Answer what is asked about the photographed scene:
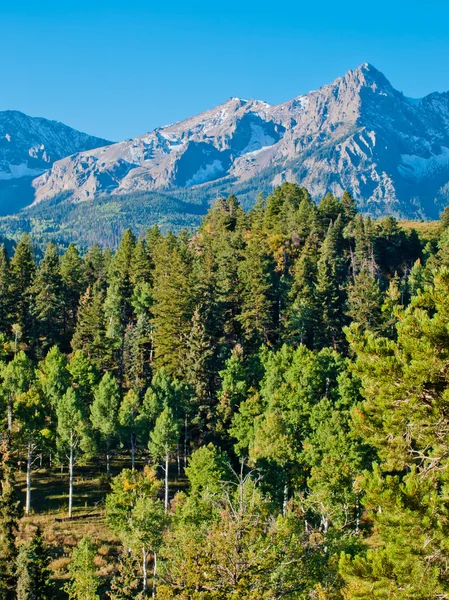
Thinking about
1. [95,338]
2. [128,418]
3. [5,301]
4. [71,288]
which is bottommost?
[128,418]

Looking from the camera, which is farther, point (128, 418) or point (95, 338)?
point (95, 338)

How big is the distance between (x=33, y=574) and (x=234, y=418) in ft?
91.2

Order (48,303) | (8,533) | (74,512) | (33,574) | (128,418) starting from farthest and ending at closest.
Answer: (48,303)
(128,418)
(74,512)
(8,533)
(33,574)

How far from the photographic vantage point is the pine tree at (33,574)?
102 ft

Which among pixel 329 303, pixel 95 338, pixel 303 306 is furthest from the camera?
pixel 329 303

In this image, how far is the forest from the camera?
1497cm

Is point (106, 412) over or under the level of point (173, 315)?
under

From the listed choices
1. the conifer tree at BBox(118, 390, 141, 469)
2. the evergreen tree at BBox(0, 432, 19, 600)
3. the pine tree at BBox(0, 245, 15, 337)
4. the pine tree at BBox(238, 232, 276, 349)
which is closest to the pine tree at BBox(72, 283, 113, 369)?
the pine tree at BBox(0, 245, 15, 337)

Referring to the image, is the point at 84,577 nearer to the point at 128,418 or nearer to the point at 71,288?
the point at 128,418

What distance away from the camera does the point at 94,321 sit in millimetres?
71062

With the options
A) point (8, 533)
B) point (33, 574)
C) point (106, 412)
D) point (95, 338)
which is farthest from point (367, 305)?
point (33, 574)

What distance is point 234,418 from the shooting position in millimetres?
56156

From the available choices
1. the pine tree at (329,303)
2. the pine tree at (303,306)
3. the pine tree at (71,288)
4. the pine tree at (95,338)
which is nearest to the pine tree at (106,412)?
the pine tree at (95,338)

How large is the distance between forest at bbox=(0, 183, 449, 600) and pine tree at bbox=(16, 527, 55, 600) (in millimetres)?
118
